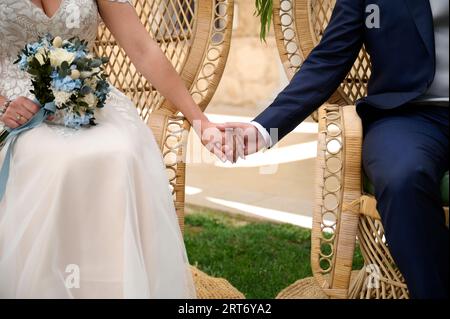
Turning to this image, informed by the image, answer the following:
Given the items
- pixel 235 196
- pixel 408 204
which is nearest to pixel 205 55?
pixel 408 204

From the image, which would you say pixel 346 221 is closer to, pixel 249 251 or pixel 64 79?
pixel 64 79

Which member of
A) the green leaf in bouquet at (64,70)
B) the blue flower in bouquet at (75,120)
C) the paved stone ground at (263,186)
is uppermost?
the green leaf in bouquet at (64,70)

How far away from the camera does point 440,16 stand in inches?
66.4

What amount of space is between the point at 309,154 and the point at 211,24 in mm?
3007

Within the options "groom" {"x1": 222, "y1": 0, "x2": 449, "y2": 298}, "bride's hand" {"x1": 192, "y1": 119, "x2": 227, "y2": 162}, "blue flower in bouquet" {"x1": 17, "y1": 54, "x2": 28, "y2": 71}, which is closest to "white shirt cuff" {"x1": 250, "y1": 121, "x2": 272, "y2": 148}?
"groom" {"x1": 222, "y1": 0, "x2": 449, "y2": 298}

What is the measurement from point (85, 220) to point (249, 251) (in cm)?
147

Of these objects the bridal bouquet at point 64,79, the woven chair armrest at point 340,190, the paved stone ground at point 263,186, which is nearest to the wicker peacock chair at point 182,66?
the bridal bouquet at point 64,79

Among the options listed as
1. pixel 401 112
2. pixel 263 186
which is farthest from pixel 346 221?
pixel 263 186

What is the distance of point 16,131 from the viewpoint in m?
1.59

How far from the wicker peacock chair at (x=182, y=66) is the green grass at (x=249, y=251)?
0.97ft

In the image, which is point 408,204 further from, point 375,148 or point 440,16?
point 440,16

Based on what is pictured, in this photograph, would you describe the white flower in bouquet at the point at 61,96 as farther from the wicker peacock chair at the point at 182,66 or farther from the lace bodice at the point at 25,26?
the wicker peacock chair at the point at 182,66

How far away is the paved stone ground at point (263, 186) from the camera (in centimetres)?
351

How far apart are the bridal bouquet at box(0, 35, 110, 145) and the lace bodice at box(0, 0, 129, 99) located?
7.1 inches
